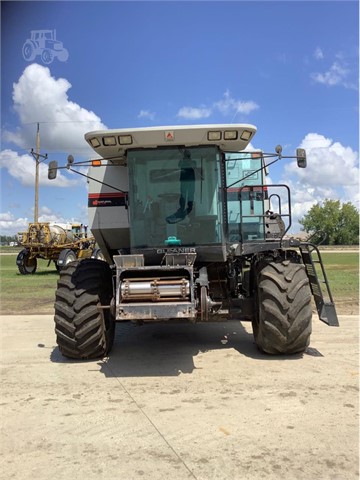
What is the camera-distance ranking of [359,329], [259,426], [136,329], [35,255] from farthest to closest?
[35,255] < [136,329] < [359,329] < [259,426]

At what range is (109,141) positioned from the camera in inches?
223

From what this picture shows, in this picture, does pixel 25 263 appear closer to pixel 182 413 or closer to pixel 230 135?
pixel 230 135

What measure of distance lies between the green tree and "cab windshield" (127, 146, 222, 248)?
80384mm

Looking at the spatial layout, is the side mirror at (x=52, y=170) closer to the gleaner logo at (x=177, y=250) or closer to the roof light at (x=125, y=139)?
the roof light at (x=125, y=139)

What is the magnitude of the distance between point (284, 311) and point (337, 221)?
84.6 metres

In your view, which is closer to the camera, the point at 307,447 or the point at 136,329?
the point at 307,447

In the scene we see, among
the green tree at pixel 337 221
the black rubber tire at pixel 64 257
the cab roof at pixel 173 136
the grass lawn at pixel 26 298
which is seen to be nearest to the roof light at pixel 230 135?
the cab roof at pixel 173 136

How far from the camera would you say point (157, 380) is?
15.8 feet

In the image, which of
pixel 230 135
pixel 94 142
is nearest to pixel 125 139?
pixel 94 142

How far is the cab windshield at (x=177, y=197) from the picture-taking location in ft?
18.8

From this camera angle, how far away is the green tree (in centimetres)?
8300

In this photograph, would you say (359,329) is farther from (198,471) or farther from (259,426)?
(198,471)

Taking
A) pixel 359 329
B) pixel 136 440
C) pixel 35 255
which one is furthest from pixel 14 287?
pixel 136 440

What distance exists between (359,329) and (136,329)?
12.2 ft
